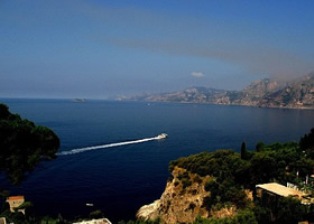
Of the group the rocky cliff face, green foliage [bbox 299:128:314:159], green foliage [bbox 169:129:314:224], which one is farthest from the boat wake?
green foliage [bbox 299:128:314:159]

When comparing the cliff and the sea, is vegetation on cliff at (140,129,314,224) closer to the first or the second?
the cliff

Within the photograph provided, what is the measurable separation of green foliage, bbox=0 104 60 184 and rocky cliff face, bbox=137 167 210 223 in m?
14.8

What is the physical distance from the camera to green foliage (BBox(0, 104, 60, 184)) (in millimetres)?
13914

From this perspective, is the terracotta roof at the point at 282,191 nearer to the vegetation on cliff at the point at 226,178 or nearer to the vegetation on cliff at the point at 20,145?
the vegetation on cliff at the point at 226,178

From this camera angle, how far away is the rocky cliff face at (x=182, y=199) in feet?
88.3

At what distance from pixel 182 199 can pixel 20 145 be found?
17.0 meters

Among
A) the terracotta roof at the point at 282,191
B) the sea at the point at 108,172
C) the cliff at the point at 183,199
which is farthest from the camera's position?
the sea at the point at 108,172

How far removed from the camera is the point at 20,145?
1430 cm

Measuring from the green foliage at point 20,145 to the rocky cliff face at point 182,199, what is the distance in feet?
48.7

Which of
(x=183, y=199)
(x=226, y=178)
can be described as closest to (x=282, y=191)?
(x=226, y=178)

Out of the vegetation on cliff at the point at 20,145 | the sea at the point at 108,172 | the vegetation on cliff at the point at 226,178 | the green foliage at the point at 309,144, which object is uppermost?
the vegetation on cliff at the point at 20,145

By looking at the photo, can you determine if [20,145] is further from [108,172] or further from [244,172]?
[108,172]

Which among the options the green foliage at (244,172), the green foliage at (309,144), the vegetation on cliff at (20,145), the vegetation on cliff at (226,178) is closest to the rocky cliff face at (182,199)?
the vegetation on cliff at (226,178)

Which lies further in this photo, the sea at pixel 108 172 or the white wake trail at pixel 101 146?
the white wake trail at pixel 101 146
